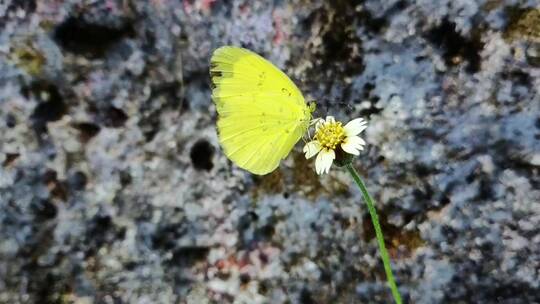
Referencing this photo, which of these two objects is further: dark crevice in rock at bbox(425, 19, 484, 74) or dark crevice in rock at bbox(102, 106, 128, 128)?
dark crevice in rock at bbox(102, 106, 128, 128)

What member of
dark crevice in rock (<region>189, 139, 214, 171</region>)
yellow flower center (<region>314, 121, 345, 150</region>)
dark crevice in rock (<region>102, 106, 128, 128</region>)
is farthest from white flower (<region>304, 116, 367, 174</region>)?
dark crevice in rock (<region>102, 106, 128, 128</region>)

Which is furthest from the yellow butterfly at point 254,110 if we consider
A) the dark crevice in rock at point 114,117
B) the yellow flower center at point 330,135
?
the dark crevice in rock at point 114,117

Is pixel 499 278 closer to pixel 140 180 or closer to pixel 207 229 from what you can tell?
pixel 207 229

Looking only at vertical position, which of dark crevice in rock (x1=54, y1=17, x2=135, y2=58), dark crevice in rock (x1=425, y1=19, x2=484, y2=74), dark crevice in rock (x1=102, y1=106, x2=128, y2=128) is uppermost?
dark crevice in rock (x1=54, y1=17, x2=135, y2=58)

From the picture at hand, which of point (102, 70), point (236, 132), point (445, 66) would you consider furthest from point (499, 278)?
point (102, 70)

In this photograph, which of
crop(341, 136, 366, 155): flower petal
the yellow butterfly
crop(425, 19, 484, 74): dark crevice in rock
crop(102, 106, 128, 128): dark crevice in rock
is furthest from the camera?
crop(102, 106, 128, 128): dark crevice in rock

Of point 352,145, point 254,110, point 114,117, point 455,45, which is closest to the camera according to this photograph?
point 352,145

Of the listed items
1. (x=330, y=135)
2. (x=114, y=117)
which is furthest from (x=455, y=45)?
(x=114, y=117)

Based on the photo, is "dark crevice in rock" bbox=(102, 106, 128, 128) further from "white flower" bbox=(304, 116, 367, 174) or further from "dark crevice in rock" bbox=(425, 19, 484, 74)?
"dark crevice in rock" bbox=(425, 19, 484, 74)

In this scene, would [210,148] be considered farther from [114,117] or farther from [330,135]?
[330,135]
